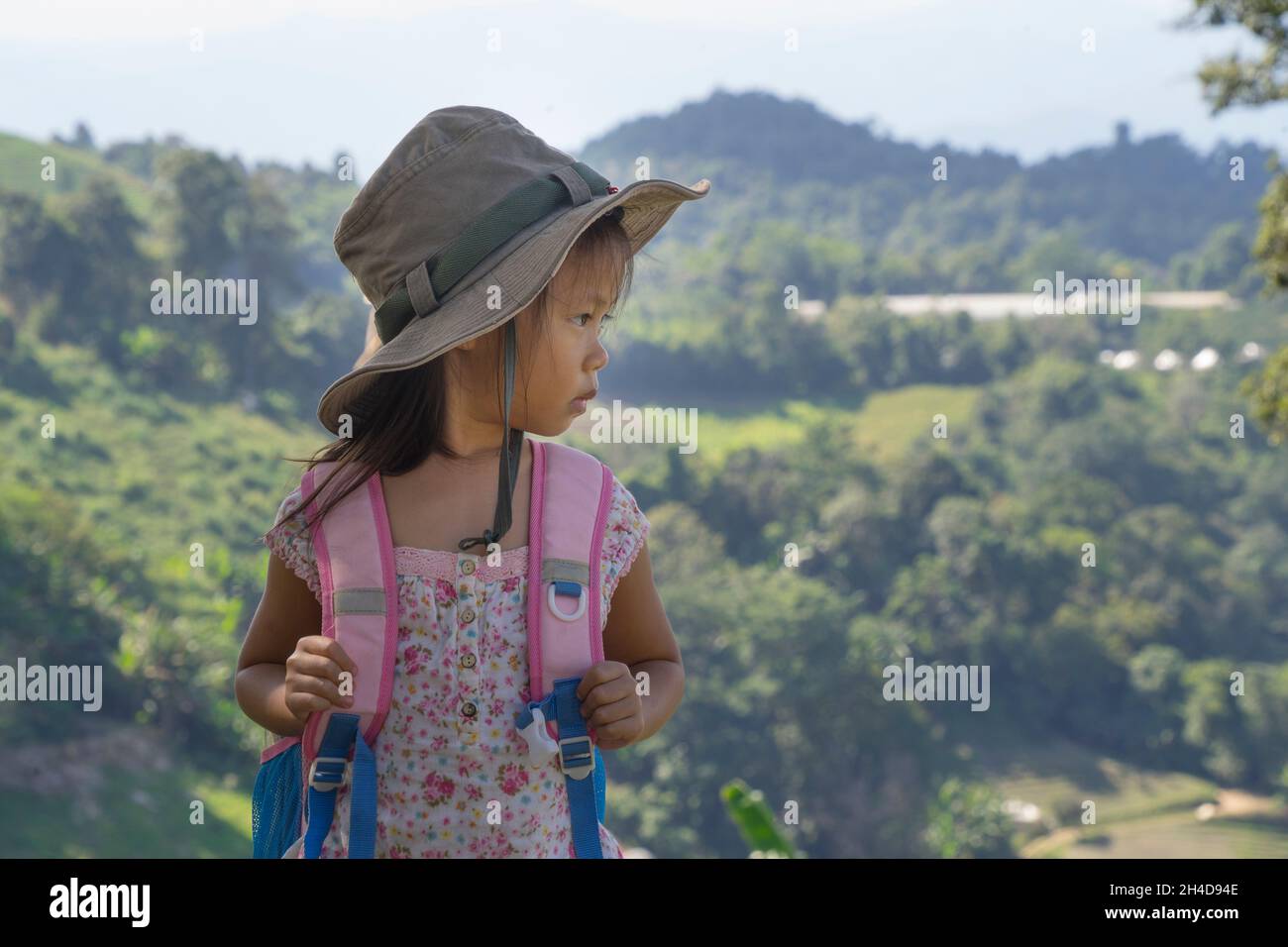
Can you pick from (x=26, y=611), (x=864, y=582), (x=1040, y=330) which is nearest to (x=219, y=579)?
(x=26, y=611)

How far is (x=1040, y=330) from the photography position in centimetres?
8019

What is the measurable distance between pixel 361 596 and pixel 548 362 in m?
0.34

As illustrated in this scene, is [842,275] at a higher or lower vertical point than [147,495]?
higher

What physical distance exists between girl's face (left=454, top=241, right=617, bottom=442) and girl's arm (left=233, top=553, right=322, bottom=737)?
275 millimetres

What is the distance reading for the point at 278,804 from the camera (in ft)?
5.28

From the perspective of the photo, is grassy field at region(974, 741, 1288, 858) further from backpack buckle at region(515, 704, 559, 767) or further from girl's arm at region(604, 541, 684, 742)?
backpack buckle at region(515, 704, 559, 767)

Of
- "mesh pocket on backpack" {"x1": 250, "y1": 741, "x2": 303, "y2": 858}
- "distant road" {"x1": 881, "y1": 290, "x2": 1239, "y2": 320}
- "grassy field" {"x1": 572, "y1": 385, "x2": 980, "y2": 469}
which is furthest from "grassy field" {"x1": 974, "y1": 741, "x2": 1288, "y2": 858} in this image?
"mesh pocket on backpack" {"x1": 250, "y1": 741, "x2": 303, "y2": 858}

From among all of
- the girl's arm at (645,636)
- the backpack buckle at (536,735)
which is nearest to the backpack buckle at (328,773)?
the backpack buckle at (536,735)

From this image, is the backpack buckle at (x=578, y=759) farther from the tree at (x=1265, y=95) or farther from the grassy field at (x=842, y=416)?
the grassy field at (x=842, y=416)

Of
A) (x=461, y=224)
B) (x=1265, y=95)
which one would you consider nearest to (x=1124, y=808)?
(x=1265, y=95)

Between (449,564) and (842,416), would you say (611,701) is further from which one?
(842,416)

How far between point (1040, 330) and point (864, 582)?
2927cm
